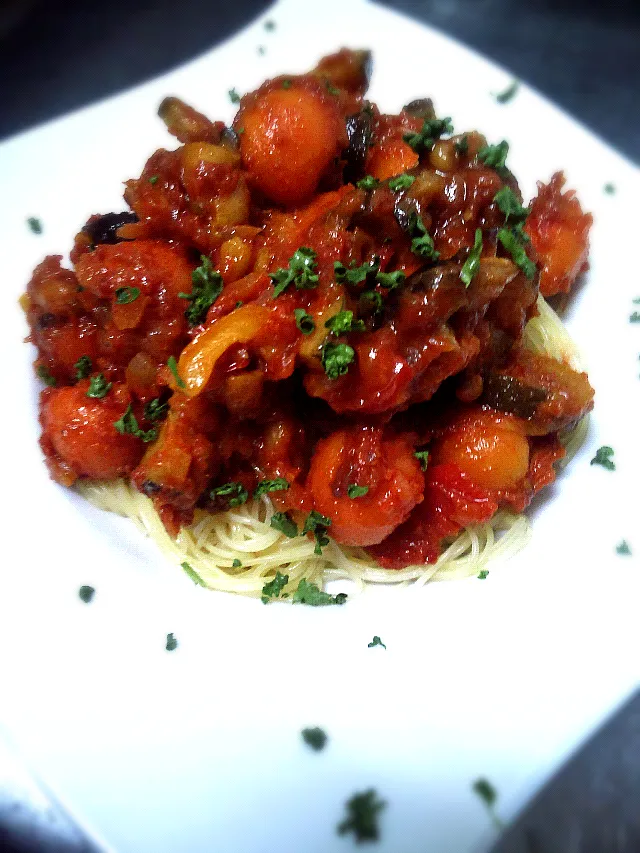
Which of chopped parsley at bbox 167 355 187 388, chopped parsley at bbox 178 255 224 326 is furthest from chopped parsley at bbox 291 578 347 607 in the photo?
chopped parsley at bbox 178 255 224 326

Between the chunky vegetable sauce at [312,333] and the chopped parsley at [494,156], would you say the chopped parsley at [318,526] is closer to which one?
the chunky vegetable sauce at [312,333]

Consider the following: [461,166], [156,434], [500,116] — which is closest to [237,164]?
[461,166]

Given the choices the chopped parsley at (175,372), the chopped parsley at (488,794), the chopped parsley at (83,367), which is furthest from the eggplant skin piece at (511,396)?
the chopped parsley at (83,367)

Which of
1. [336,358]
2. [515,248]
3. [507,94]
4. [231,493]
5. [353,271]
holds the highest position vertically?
[507,94]

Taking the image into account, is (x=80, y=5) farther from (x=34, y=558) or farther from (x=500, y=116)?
(x=34, y=558)

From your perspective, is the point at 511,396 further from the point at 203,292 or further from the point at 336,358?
the point at 203,292

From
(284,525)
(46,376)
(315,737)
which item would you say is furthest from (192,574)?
(46,376)

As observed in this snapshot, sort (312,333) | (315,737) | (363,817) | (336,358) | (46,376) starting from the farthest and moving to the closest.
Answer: (46,376), (312,333), (336,358), (315,737), (363,817)
